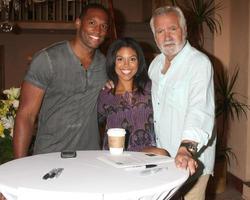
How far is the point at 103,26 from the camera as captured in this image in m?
2.36

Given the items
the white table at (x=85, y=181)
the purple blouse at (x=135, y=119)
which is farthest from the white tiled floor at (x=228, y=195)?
the white table at (x=85, y=181)

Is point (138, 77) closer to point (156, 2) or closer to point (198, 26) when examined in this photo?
point (198, 26)

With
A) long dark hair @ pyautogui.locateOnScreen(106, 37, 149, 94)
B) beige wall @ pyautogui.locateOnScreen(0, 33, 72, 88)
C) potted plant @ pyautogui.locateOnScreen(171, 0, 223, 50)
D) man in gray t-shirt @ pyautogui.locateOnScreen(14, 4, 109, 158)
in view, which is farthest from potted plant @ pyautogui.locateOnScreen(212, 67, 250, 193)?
beige wall @ pyautogui.locateOnScreen(0, 33, 72, 88)

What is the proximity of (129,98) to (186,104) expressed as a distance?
0.44m

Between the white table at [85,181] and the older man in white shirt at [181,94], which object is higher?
the older man in white shirt at [181,94]

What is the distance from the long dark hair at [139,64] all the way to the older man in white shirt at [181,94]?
180 mm

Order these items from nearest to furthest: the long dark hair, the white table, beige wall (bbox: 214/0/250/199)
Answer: the white table → the long dark hair → beige wall (bbox: 214/0/250/199)

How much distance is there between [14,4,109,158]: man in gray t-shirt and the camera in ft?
7.23

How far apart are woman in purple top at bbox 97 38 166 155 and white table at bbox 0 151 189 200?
0.49 m

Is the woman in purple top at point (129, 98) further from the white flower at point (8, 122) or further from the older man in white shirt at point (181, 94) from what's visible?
the white flower at point (8, 122)

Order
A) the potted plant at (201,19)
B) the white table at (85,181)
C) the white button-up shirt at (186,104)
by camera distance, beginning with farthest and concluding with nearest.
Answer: the potted plant at (201,19) < the white button-up shirt at (186,104) < the white table at (85,181)

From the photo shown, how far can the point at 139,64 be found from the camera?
2314 millimetres

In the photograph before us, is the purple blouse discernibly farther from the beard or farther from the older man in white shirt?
the beard

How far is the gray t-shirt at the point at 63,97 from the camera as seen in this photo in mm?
2217
